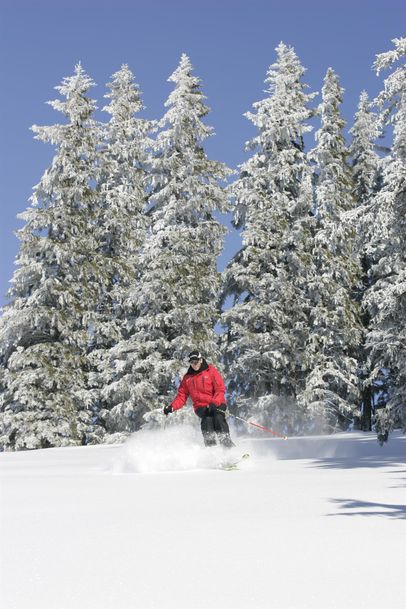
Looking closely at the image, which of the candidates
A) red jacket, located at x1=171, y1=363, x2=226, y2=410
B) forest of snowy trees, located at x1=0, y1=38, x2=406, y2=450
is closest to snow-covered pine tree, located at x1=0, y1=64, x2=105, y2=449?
forest of snowy trees, located at x1=0, y1=38, x2=406, y2=450

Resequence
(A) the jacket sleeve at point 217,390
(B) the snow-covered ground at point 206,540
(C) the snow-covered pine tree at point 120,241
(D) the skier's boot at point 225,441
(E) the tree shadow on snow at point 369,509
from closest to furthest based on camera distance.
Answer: (B) the snow-covered ground at point 206,540
(E) the tree shadow on snow at point 369,509
(D) the skier's boot at point 225,441
(A) the jacket sleeve at point 217,390
(C) the snow-covered pine tree at point 120,241

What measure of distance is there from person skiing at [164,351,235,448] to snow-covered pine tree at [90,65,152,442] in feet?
43.3

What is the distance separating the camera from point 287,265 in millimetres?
27641

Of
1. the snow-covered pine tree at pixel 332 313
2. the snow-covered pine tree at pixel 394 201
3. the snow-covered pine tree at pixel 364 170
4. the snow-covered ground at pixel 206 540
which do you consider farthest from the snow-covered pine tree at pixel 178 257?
the snow-covered ground at pixel 206 540

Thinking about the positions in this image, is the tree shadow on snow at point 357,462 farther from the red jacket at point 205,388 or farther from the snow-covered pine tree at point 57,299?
the snow-covered pine tree at point 57,299

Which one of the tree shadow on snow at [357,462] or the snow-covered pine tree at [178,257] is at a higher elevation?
the snow-covered pine tree at [178,257]

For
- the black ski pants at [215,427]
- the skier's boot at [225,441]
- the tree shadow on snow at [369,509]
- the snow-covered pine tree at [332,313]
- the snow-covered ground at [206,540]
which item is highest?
the snow-covered pine tree at [332,313]

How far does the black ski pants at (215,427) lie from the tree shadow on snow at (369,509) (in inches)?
193

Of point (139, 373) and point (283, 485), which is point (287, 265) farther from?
point (283, 485)

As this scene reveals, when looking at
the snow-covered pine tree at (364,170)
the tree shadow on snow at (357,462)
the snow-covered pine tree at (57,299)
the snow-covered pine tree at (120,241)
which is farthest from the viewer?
the snow-covered pine tree at (364,170)

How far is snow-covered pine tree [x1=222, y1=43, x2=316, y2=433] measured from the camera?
26.2m

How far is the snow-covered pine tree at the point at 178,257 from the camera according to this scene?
25.6 meters

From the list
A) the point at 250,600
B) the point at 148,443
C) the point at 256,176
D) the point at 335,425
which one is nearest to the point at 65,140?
the point at 256,176

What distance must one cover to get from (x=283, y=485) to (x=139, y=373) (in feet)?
57.6
